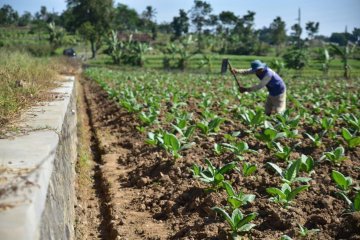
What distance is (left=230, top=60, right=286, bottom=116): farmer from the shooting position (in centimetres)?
806

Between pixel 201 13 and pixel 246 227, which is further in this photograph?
pixel 201 13

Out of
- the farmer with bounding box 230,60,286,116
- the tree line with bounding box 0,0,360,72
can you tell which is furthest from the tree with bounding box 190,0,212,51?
the farmer with bounding box 230,60,286,116

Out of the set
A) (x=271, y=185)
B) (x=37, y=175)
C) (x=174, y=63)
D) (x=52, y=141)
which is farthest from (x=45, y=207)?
(x=174, y=63)

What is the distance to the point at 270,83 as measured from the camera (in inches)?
328

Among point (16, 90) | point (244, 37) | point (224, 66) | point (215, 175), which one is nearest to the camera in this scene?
point (215, 175)

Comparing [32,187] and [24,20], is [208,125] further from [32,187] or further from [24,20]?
[24,20]

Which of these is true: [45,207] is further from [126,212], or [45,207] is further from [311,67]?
[311,67]

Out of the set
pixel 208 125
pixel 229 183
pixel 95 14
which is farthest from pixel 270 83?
pixel 95 14

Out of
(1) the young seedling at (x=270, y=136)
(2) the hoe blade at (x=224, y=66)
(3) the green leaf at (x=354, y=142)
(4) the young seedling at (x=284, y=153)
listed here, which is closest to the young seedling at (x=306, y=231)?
(4) the young seedling at (x=284, y=153)

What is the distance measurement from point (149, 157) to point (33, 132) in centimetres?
215

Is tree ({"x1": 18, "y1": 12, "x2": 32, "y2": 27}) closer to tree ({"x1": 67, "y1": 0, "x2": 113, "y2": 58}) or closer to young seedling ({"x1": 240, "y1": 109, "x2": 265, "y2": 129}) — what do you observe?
tree ({"x1": 67, "y1": 0, "x2": 113, "y2": 58})

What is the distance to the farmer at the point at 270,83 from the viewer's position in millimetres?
8062

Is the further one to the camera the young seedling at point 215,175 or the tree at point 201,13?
the tree at point 201,13

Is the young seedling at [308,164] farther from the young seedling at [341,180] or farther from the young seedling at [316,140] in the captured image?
the young seedling at [316,140]
